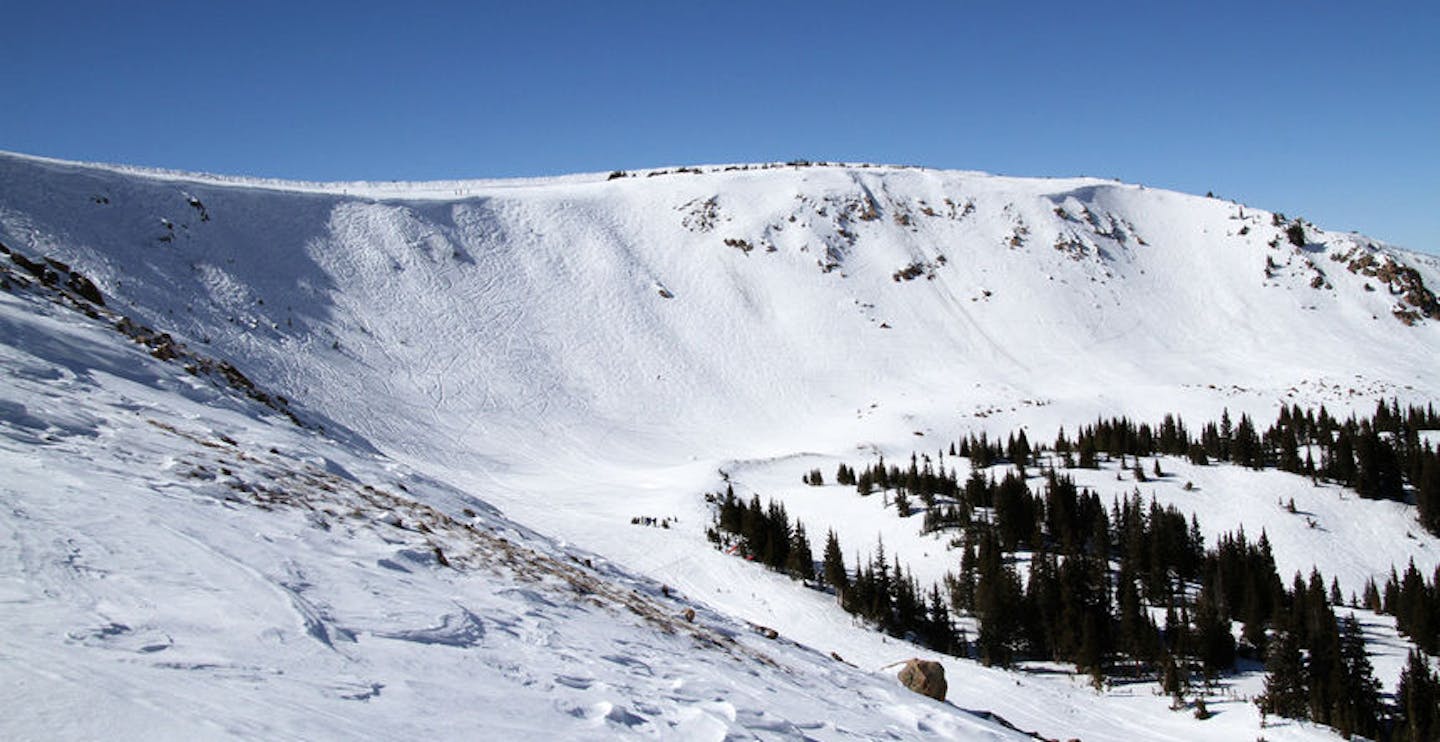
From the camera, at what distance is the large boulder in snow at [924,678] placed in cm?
1703

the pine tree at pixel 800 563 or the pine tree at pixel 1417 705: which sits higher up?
the pine tree at pixel 800 563

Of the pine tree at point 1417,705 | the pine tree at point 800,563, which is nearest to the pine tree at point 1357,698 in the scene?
the pine tree at point 1417,705

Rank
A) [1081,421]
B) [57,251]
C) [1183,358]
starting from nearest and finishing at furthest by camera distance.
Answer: [57,251] < [1081,421] < [1183,358]

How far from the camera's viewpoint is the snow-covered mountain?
7785 mm

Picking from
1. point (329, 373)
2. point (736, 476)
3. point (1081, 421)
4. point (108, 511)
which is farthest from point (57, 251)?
point (1081, 421)

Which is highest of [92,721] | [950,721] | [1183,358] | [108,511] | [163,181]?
[163,181]

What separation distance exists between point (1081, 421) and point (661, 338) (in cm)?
4836

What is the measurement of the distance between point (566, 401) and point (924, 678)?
202 ft

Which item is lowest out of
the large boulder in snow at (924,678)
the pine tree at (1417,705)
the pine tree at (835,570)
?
the pine tree at (1417,705)

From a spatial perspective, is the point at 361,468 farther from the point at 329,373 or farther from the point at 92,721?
the point at 329,373

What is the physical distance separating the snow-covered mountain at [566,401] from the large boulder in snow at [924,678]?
8.87ft

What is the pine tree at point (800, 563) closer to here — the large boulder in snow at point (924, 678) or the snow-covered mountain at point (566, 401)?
the snow-covered mountain at point (566, 401)

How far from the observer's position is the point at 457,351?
7644 cm

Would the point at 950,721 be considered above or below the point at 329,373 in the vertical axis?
below
